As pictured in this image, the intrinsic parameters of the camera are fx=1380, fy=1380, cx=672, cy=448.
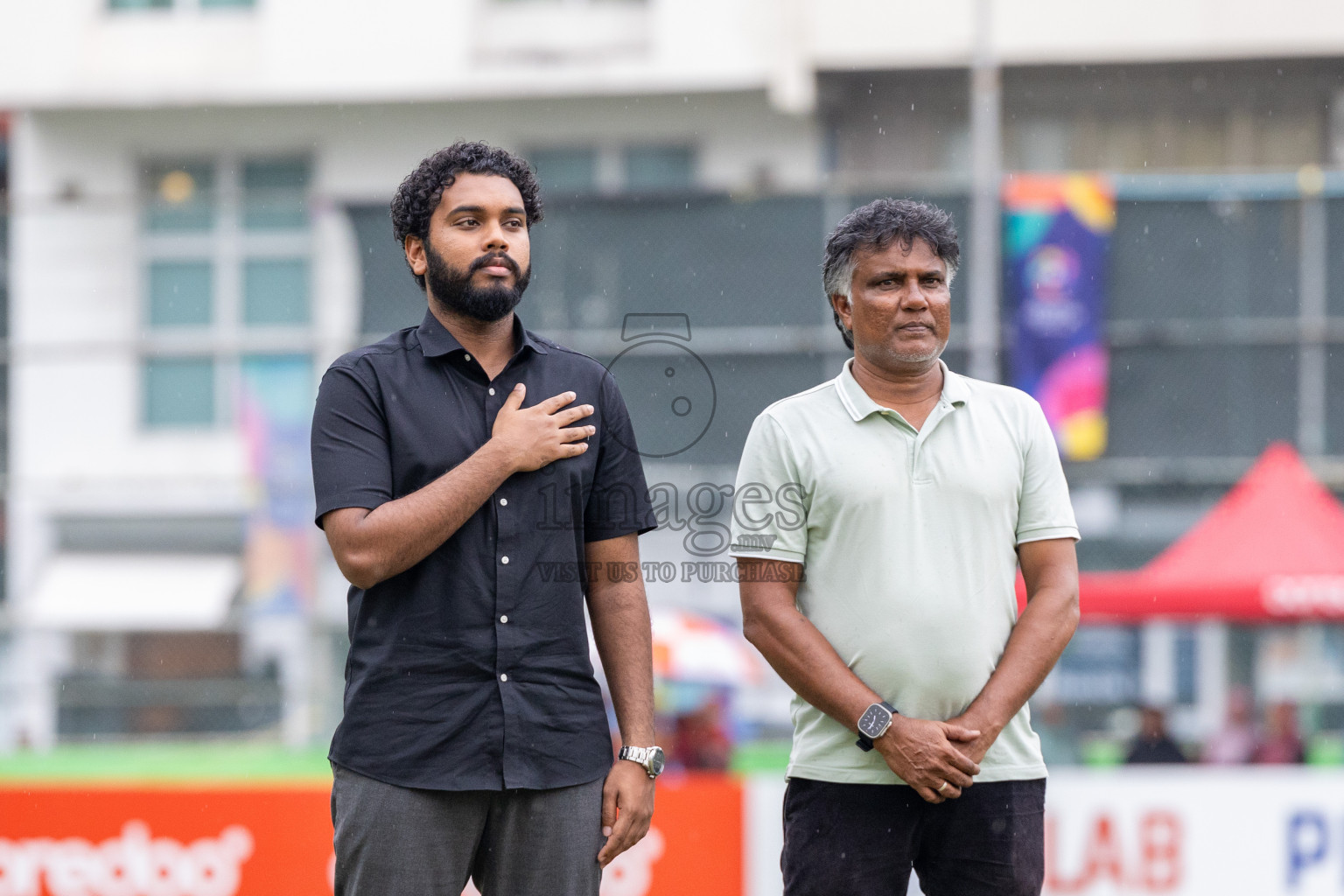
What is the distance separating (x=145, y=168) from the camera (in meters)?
10.7

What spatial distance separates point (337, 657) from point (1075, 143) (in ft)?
18.4

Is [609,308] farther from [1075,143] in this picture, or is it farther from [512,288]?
[512,288]

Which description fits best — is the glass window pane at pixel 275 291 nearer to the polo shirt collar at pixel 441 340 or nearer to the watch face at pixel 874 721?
the polo shirt collar at pixel 441 340

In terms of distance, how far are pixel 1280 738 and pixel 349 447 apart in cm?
682

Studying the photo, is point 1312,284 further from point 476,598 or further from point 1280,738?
point 476,598

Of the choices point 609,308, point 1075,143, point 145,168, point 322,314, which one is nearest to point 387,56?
point 145,168

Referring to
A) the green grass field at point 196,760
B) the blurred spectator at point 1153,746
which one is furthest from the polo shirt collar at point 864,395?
the blurred spectator at point 1153,746

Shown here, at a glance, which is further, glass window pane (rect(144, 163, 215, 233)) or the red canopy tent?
glass window pane (rect(144, 163, 215, 233))

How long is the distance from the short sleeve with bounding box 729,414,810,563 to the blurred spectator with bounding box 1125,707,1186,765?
5.10m

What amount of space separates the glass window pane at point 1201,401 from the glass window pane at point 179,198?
18.3 feet

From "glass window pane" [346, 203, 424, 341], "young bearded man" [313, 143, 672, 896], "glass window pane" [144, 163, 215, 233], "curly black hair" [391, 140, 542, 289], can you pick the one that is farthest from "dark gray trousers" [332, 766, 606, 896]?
"glass window pane" [144, 163, 215, 233]

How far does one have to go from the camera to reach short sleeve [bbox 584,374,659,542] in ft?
7.63

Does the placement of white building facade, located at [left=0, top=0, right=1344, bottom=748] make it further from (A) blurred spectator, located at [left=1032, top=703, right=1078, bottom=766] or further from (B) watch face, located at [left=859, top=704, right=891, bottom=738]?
(B) watch face, located at [left=859, top=704, right=891, bottom=738]

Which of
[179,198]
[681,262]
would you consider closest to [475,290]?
[681,262]
